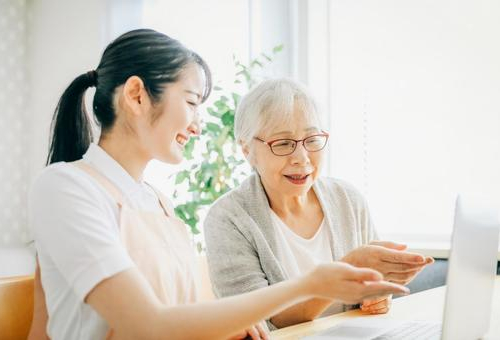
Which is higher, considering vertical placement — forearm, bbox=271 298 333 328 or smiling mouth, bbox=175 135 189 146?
smiling mouth, bbox=175 135 189 146

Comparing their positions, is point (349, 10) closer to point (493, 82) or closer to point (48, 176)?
point (493, 82)

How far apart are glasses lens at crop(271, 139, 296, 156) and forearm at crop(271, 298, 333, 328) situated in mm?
477

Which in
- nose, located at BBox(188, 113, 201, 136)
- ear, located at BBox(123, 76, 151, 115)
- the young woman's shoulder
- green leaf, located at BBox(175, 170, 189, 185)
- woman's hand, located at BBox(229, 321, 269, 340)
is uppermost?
ear, located at BBox(123, 76, 151, 115)

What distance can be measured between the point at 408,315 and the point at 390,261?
323 mm

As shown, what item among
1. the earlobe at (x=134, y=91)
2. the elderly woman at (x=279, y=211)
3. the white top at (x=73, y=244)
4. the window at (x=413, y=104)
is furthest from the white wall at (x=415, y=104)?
the white top at (x=73, y=244)

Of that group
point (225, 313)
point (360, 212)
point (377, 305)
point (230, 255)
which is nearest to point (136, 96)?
point (225, 313)

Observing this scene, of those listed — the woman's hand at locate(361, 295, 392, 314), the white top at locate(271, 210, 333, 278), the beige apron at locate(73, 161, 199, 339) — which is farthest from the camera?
the white top at locate(271, 210, 333, 278)

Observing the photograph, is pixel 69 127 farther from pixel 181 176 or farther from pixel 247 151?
pixel 181 176

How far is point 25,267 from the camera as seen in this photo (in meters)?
3.33

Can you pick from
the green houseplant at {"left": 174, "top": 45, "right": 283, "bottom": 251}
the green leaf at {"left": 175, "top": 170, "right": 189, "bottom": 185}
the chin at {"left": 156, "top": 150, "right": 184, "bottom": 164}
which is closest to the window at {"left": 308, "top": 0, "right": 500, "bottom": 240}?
the green houseplant at {"left": 174, "top": 45, "right": 283, "bottom": 251}

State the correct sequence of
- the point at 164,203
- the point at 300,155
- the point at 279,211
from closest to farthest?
the point at 164,203 < the point at 300,155 < the point at 279,211

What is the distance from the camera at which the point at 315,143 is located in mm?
1832

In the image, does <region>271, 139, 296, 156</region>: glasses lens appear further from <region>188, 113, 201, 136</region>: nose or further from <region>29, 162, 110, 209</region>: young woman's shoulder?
<region>29, 162, 110, 209</region>: young woman's shoulder

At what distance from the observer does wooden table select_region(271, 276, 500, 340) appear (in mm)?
1363
